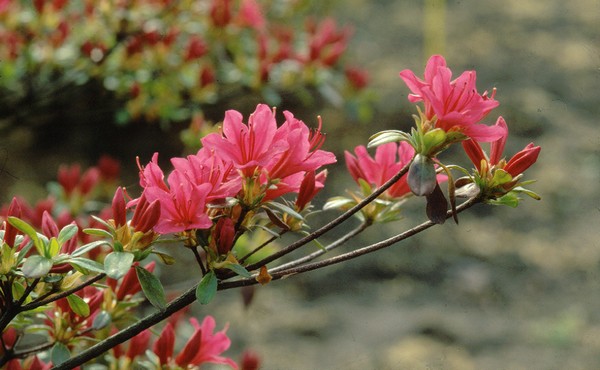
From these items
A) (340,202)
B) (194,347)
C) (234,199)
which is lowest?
(194,347)

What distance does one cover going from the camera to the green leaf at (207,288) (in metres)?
0.82

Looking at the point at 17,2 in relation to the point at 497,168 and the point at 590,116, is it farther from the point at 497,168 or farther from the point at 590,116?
the point at 590,116

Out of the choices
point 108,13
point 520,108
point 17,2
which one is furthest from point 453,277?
point 17,2

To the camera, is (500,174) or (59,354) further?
(59,354)

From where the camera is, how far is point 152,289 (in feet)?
2.79

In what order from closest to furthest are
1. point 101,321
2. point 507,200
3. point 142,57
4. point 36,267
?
point 36,267 → point 507,200 → point 101,321 → point 142,57

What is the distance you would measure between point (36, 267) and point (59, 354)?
231 millimetres

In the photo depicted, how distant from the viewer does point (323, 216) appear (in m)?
2.81

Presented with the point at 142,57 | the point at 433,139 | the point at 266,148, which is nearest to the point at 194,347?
the point at 266,148

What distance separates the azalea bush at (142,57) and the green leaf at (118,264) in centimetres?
128

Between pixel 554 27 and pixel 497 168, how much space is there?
3.32 metres

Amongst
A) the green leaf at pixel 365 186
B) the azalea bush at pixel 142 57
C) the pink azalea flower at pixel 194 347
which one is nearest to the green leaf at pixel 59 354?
the pink azalea flower at pixel 194 347

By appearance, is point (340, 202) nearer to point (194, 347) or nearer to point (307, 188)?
point (307, 188)

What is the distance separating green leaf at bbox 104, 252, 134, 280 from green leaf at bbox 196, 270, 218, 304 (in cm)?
8
